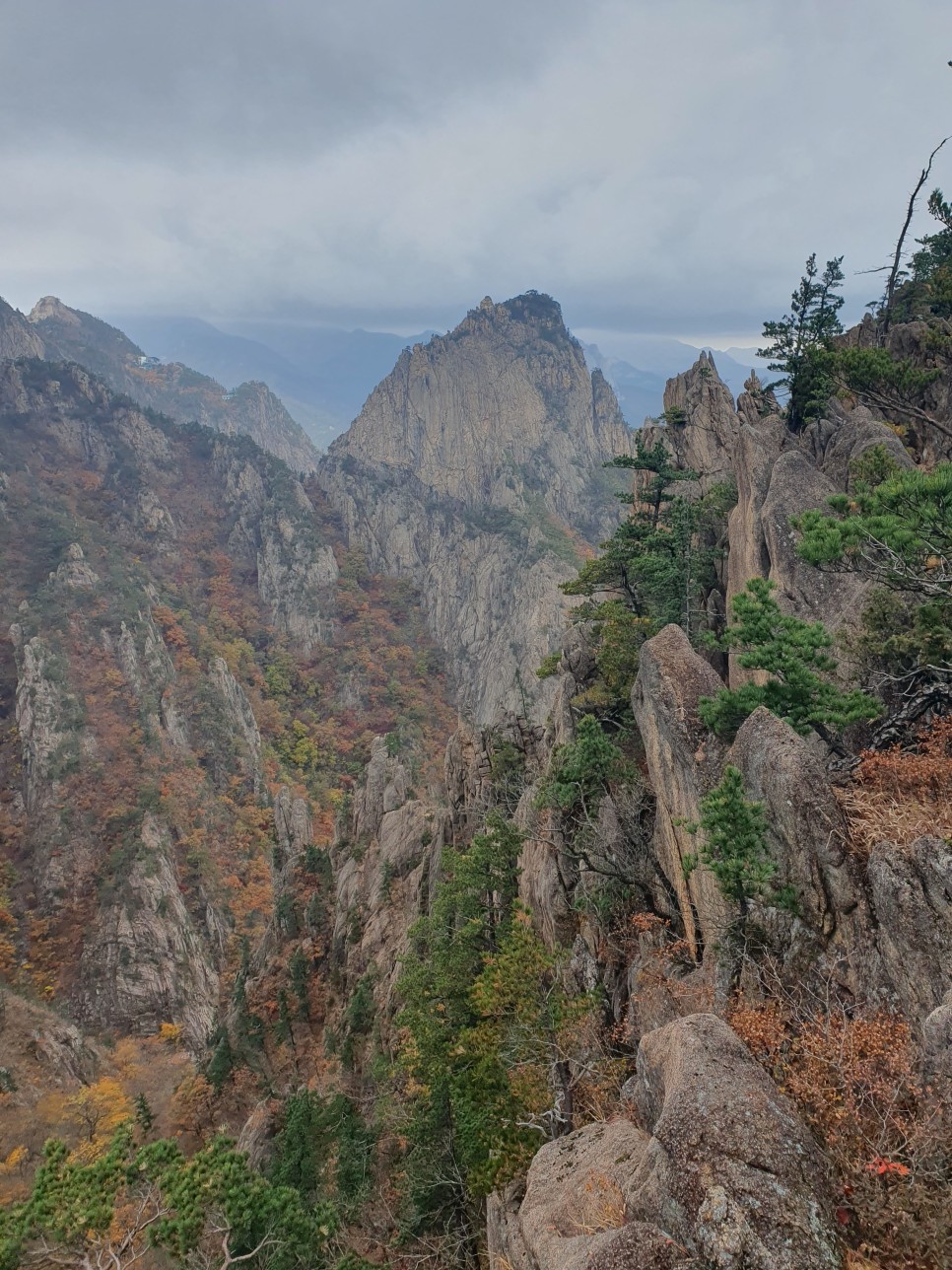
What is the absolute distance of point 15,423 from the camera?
127 meters

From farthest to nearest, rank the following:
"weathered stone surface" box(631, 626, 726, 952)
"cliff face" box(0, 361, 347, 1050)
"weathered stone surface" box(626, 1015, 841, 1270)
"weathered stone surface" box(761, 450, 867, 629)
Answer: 1. "cliff face" box(0, 361, 347, 1050)
2. "weathered stone surface" box(761, 450, 867, 629)
3. "weathered stone surface" box(631, 626, 726, 952)
4. "weathered stone surface" box(626, 1015, 841, 1270)

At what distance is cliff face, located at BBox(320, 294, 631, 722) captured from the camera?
439ft

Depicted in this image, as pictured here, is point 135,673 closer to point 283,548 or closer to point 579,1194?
point 283,548

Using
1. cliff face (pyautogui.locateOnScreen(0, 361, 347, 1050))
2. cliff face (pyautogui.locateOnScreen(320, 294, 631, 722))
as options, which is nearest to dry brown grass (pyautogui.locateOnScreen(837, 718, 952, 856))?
cliff face (pyautogui.locateOnScreen(0, 361, 347, 1050))

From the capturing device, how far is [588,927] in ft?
57.7

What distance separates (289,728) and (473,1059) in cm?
9266

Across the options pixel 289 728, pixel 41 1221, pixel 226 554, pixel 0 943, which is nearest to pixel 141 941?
pixel 0 943

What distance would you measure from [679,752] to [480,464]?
140431 mm

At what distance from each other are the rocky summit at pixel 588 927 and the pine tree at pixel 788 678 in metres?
0.08

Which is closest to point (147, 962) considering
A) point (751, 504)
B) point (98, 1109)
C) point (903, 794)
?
point (98, 1109)

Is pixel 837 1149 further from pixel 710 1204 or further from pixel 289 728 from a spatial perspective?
pixel 289 728

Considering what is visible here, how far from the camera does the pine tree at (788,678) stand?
1165cm

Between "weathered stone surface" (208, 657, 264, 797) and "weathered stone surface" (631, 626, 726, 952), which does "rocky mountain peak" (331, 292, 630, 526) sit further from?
"weathered stone surface" (631, 626, 726, 952)

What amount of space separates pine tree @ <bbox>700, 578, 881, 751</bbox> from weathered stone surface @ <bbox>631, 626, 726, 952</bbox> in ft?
4.34
